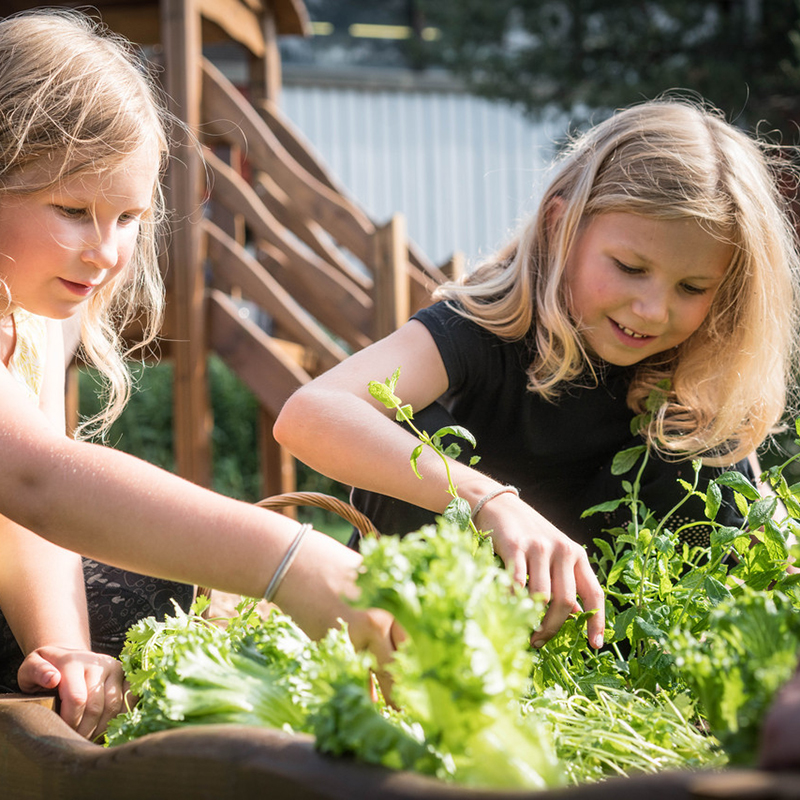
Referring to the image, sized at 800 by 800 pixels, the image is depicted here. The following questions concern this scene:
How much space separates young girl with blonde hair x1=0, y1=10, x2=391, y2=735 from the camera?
811mm

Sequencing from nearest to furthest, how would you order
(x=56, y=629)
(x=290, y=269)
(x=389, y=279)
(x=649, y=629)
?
(x=649, y=629), (x=56, y=629), (x=389, y=279), (x=290, y=269)

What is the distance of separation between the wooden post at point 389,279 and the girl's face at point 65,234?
6.89 feet

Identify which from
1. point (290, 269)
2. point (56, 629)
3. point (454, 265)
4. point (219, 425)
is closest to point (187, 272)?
point (290, 269)

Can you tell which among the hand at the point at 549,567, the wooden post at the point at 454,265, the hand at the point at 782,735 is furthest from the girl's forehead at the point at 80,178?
the wooden post at the point at 454,265

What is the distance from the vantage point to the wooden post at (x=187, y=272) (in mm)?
3580

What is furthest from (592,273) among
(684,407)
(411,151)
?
(411,151)

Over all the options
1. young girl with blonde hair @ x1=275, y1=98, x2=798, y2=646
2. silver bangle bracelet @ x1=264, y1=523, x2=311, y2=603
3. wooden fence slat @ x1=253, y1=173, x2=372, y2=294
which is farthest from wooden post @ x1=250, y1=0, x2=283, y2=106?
silver bangle bracelet @ x1=264, y1=523, x2=311, y2=603

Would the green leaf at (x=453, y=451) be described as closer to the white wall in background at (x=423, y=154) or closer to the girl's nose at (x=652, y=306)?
the girl's nose at (x=652, y=306)

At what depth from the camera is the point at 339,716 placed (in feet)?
2.01

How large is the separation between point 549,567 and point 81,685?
0.50m

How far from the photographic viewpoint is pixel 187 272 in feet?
11.9

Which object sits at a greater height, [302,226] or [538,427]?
[302,226]

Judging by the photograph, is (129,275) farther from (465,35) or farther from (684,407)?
(465,35)

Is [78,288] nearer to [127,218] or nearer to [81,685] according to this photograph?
[127,218]
